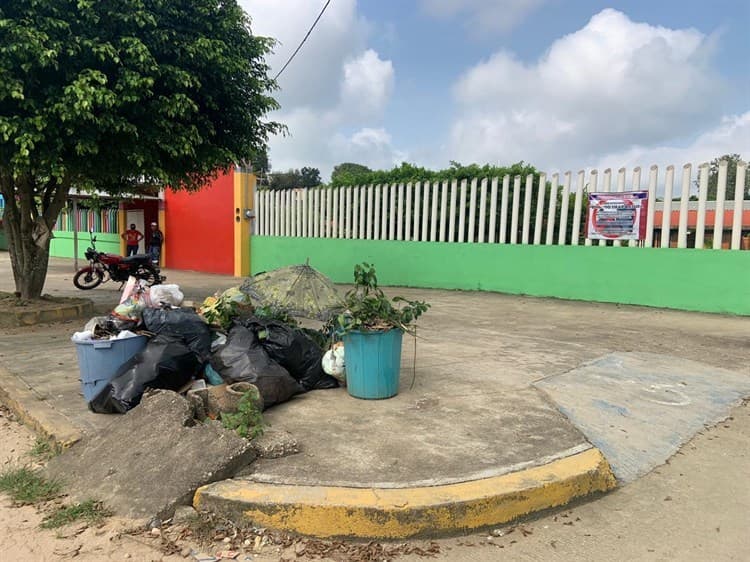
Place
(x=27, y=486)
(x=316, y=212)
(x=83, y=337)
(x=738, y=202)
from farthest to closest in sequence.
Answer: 1. (x=316, y=212)
2. (x=738, y=202)
3. (x=83, y=337)
4. (x=27, y=486)

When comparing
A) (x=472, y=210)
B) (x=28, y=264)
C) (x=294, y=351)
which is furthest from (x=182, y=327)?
(x=472, y=210)

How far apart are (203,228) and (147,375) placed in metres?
14.7

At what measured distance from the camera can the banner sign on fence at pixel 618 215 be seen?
32.8 ft

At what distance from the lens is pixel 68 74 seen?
656cm

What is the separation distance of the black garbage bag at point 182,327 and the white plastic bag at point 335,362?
0.97m

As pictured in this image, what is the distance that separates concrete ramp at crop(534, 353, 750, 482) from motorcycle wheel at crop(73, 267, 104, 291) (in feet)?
36.8

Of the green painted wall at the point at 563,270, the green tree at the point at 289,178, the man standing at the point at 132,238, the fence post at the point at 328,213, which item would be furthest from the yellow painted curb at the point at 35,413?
the green tree at the point at 289,178

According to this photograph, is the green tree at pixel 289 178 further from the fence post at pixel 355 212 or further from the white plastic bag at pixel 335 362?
the white plastic bag at pixel 335 362

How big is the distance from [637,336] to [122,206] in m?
19.8

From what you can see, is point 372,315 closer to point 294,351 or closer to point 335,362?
point 335,362

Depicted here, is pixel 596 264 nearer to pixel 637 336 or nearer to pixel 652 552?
pixel 637 336

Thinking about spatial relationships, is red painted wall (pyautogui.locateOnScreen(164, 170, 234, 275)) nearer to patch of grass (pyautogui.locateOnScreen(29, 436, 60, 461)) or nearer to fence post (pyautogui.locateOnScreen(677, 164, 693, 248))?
fence post (pyautogui.locateOnScreen(677, 164, 693, 248))

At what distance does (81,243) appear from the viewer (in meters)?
24.2

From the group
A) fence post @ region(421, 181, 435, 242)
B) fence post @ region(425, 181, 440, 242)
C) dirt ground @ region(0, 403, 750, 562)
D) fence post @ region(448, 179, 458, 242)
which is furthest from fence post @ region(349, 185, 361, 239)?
dirt ground @ region(0, 403, 750, 562)
